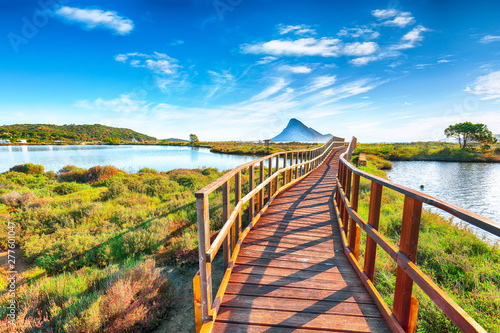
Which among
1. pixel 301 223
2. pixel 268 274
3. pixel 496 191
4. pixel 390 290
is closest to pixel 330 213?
pixel 301 223

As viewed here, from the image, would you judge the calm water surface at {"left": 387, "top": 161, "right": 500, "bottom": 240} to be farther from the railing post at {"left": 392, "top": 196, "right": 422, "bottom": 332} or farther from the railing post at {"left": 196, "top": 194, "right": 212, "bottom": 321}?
the railing post at {"left": 196, "top": 194, "right": 212, "bottom": 321}

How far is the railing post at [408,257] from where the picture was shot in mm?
1905

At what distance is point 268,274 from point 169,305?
5.79 ft

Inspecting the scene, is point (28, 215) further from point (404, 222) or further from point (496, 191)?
point (496, 191)

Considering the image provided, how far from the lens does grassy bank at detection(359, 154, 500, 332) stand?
2.74 m

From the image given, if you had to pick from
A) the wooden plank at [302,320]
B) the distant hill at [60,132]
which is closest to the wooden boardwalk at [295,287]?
the wooden plank at [302,320]

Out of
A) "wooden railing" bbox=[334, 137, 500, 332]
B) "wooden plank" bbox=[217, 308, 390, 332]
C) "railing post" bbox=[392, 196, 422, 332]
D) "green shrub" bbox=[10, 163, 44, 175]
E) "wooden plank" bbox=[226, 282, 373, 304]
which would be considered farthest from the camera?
"green shrub" bbox=[10, 163, 44, 175]

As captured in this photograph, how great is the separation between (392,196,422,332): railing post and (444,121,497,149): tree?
6365 centimetres

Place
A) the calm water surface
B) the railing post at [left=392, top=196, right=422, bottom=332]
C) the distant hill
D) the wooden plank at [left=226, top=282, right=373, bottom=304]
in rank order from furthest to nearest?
1. the distant hill
2. the calm water surface
3. the wooden plank at [left=226, top=282, right=373, bottom=304]
4. the railing post at [left=392, top=196, right=422, bottom=332]

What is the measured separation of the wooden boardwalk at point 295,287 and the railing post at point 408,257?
286 millimetres

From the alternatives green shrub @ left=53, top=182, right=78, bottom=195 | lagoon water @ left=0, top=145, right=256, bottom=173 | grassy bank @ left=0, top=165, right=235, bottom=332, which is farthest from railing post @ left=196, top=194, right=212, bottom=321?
lagoon water @ left=0, top=145, right=256, bottom=173

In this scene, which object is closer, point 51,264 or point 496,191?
point 51,264

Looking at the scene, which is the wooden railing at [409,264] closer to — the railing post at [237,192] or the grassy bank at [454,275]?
the grassy bank at [454,275]

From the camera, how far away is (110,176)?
13.8 meters
